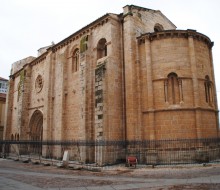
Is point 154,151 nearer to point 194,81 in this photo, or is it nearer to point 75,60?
point 194,81

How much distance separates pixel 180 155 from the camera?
13125mm

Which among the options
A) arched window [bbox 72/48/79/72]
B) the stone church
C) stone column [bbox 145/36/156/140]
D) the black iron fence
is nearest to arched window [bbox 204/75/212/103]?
the stone church

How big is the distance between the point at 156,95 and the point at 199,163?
185 inches

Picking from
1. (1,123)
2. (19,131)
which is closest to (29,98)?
(19,131)

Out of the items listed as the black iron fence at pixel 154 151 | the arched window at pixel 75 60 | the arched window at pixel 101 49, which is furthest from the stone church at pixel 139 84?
the arched window at pixel 75 60

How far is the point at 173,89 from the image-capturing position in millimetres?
14461

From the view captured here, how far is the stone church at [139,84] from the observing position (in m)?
14.0

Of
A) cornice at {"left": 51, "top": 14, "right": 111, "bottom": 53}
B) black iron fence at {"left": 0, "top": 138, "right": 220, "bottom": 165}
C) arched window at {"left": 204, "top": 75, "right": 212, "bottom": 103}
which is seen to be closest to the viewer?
black iron fence at {"left": 0, "top": 138, "right": 220, "bottom": 165}

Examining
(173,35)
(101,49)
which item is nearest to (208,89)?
(173,35)

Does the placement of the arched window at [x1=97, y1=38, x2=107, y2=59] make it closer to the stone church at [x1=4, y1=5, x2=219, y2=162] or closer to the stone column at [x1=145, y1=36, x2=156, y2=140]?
the stone church at [x1=4, y1=5, x2=219, y2=162]

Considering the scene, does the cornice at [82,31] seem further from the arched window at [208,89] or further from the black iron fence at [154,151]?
the black iron fence at [154,151]

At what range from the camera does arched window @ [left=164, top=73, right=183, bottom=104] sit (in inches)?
560

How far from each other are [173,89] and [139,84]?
2209mm

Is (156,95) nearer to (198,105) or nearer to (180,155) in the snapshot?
(198,105)
